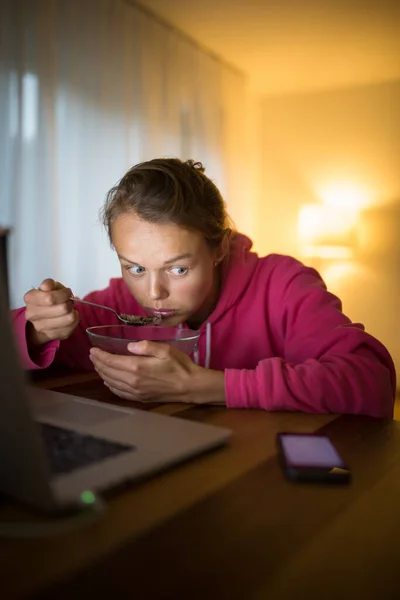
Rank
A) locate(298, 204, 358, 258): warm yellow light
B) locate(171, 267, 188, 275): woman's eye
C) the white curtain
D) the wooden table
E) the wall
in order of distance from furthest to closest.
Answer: the wall → locate(298, 204, 358, 258): warm yellow light → the white curtain → locate(171, 267, 188, 275): woman's eye → the wooden table

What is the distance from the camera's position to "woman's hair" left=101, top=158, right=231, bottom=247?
3.68 ft

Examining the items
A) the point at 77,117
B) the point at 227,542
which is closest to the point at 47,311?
the point at 227,542

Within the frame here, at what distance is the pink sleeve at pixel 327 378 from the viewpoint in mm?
844

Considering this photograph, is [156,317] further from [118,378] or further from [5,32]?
[5,32]

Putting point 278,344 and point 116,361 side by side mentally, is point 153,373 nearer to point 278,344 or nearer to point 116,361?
point 116,361

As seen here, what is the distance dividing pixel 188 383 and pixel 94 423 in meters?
0.20

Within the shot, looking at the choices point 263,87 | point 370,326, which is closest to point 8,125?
point 263,87

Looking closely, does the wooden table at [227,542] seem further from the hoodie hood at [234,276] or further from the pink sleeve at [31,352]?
the hoodie hood at [234,276]

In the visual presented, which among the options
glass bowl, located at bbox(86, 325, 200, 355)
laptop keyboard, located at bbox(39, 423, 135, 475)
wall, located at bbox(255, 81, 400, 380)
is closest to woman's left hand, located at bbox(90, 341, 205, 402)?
glass bowl, located at bbox(86, 325, 200, 355)

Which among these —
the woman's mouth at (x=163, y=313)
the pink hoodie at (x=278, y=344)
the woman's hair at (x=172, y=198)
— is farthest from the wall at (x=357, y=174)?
the woman's mouth at (x=163, y=313)

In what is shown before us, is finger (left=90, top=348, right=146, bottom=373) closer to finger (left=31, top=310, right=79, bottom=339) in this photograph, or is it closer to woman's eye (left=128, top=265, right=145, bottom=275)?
finger (left=31, top=310, right=79, bottom=339)

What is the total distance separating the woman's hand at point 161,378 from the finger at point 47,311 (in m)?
0.21

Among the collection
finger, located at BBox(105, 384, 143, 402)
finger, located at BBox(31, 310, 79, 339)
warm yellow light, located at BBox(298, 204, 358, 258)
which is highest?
warm yellow light, located at BBox(298, 204, 358, 258)

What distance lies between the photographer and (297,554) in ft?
1.41
